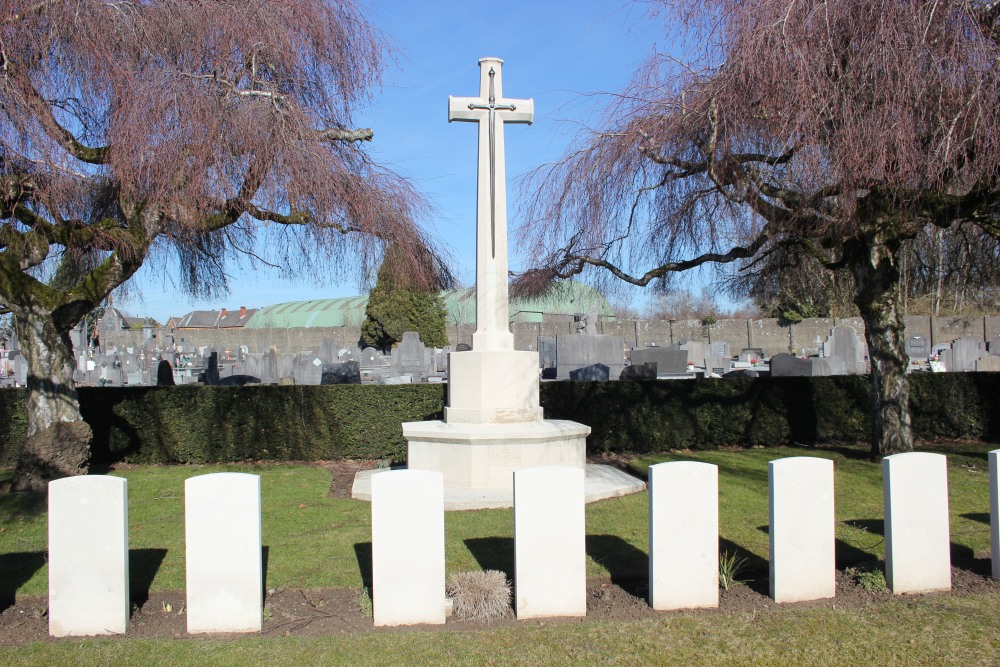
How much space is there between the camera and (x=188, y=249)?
10.7 metres

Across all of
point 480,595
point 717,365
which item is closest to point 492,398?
point 480,595

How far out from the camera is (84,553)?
14.9 feet

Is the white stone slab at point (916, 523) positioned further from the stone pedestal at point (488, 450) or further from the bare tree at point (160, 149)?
the bare tree at point (160, 149)

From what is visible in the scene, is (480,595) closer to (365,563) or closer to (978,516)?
(365,563)

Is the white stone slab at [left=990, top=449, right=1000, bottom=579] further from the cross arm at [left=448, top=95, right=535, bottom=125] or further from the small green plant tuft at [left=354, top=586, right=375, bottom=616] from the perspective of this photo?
the cross arm at [left=448, top=95, right=535, bottom=125]

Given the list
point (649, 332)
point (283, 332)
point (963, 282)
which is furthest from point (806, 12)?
point (283, 332)

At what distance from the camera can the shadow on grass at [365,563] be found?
5445mm

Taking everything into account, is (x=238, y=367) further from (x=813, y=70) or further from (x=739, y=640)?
(x=739, y=640)

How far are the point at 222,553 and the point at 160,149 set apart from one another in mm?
4991

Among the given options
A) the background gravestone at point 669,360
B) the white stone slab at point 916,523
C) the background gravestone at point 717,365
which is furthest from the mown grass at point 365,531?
the background gravestone at point 717,365

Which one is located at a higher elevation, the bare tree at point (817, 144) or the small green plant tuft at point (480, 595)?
the bare tree at point (817, 144)

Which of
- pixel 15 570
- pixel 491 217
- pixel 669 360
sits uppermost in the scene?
pixel 491 217

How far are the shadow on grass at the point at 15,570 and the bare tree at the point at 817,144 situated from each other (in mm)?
6310

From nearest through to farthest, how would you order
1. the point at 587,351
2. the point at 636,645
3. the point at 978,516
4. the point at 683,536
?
the point at 636,645
the point at 683,536
the point at 978,516
the point at 587,351
